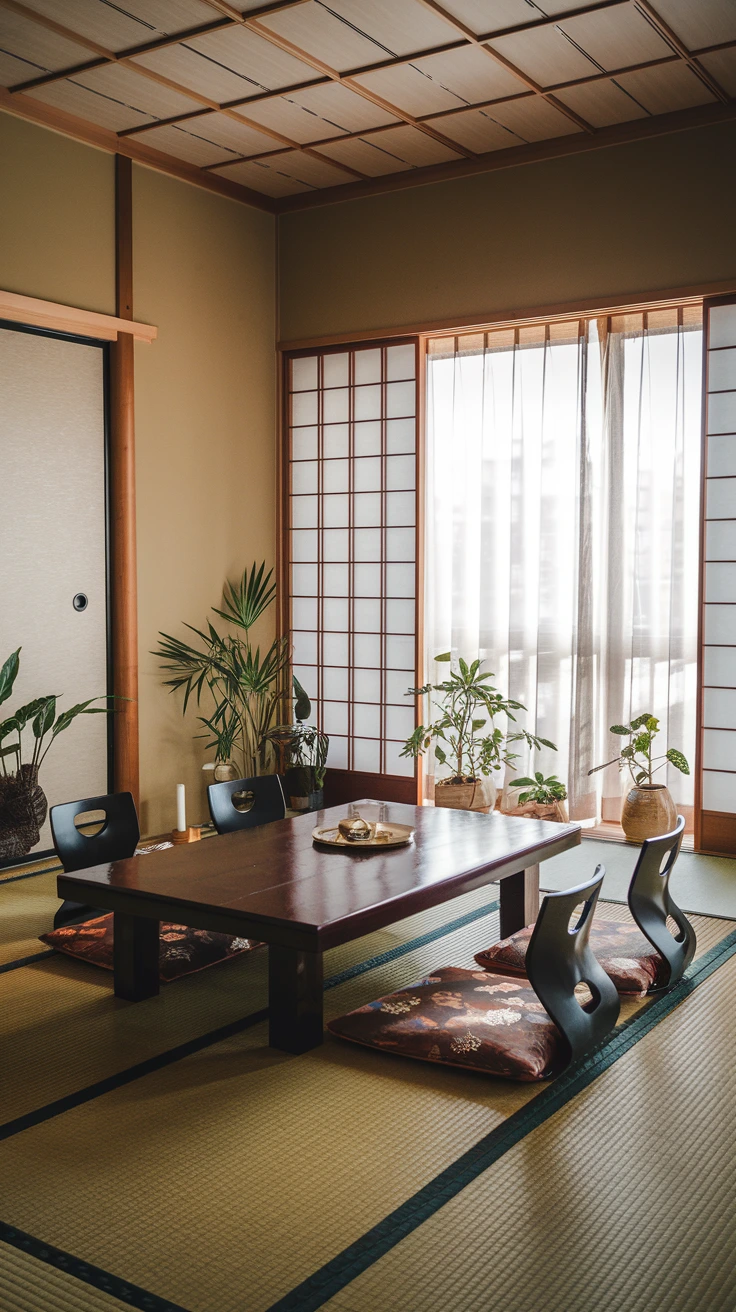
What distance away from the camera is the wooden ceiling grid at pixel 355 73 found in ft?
12.8

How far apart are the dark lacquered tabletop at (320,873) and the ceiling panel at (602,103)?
2.93m

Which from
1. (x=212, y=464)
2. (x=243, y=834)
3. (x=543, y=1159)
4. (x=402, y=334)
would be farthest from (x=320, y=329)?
(x=543, y=1159)

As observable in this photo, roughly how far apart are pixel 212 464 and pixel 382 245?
54.9 inches

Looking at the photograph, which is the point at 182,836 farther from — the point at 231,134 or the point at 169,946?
the point at 231,134

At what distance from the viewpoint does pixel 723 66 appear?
14.1 feet

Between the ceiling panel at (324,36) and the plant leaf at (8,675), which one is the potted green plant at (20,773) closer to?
the plant leaf at (8,675)

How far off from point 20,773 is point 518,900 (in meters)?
2.08

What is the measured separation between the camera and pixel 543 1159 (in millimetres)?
2301

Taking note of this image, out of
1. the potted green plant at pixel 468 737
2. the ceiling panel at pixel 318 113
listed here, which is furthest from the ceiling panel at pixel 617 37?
the potted green plant at pixel 468 737

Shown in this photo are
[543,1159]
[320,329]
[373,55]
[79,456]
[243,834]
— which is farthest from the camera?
[320,329]

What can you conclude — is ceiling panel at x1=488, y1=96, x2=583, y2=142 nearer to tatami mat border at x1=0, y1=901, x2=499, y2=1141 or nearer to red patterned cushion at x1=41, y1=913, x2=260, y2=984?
tatami mat border at x1=0, y1=901, x2=499, y2=1141

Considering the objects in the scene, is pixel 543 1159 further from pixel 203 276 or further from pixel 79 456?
pixel 203 276

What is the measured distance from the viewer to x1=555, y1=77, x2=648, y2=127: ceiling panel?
178 inches

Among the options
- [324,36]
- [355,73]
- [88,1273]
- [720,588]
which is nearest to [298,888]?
[88,1273]
